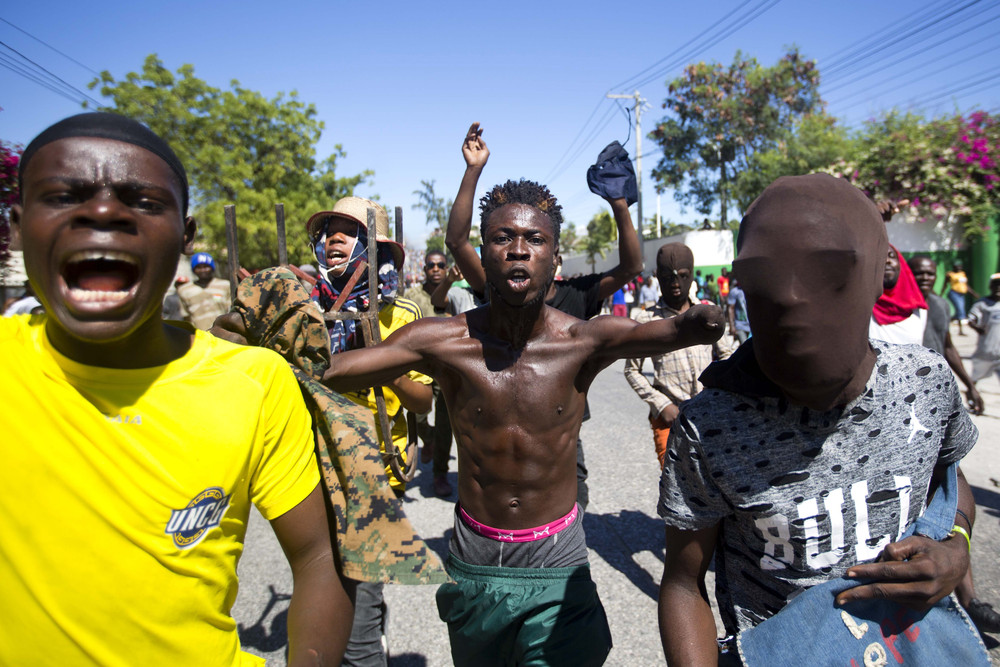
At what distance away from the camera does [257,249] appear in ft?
71.7

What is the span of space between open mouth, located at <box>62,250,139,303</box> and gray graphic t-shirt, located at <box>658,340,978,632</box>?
1.27 meters

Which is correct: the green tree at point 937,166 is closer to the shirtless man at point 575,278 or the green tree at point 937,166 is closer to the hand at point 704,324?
the shirtless man at point 575,278

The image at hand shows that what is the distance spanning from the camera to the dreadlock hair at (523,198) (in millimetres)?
2920

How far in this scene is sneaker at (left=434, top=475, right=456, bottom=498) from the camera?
5559 mm

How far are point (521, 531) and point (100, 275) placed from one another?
1.71m

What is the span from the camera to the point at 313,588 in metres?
1.42

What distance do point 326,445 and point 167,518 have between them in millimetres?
439

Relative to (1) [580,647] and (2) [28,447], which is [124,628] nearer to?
(2) [28,447]

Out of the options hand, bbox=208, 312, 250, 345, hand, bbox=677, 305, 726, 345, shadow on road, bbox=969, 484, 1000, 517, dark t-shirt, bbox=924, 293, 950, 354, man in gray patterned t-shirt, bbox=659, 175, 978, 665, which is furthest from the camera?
dark t-shirt, bbox=924, 293, 950, 354

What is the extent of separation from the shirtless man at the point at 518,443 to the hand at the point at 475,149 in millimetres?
847

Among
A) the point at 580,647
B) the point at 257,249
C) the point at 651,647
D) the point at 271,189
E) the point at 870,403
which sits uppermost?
the point at 271,189

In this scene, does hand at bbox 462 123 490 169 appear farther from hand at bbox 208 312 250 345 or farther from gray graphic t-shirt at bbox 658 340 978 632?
gray graphic t-shirt at bbox 658 340 978 632

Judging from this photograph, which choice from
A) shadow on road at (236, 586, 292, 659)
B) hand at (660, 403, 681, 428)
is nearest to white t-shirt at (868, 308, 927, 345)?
hand at (660, 403, 681, 428)

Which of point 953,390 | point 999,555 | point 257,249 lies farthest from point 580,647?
point 257,249
